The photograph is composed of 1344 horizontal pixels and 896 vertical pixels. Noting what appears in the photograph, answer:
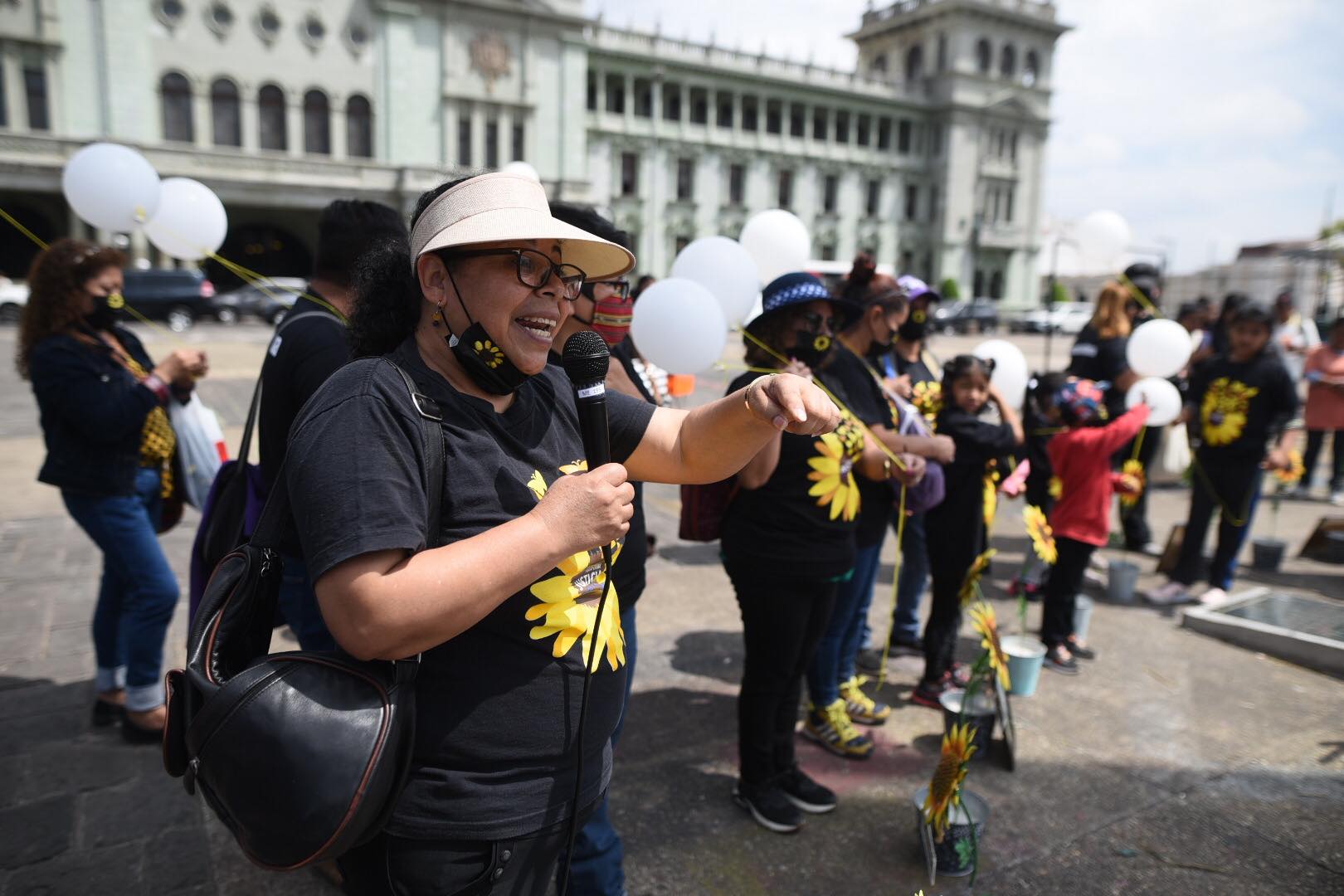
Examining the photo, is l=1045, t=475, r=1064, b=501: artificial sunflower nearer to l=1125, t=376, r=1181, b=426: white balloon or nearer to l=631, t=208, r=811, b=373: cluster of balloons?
l=1125, t=376, r=1181, b=426: white balloon

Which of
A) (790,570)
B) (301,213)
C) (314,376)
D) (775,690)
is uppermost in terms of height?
(301,213)

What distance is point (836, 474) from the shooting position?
2975 mm

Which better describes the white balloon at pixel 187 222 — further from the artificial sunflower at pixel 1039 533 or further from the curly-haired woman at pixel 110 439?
the artificial sunflower at pixel 1039 533

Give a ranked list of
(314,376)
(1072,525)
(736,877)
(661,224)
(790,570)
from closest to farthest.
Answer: (314,376) → (736,877) → (790,570) → (1072,525) → (661,224)

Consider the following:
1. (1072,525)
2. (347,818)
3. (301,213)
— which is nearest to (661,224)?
(301,213)

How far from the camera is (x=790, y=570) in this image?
2.86 meters

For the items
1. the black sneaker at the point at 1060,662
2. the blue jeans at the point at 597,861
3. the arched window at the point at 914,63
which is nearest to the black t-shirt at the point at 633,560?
the blue jeans at the point at 597,861

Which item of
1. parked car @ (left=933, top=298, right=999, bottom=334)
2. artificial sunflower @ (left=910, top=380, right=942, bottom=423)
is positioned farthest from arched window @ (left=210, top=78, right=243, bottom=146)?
artificial sunflower @ (left=910, top=380, right=942, bottom=423)

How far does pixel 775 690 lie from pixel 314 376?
6.05 ft

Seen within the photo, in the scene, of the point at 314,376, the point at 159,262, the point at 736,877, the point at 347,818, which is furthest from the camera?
the point at 159,262

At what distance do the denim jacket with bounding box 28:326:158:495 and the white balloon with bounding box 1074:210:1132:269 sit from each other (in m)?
6.24

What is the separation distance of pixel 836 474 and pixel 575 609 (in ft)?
5.20

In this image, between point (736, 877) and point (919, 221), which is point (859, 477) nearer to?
point (736, 877)

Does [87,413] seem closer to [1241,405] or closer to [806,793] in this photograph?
[806,793]
